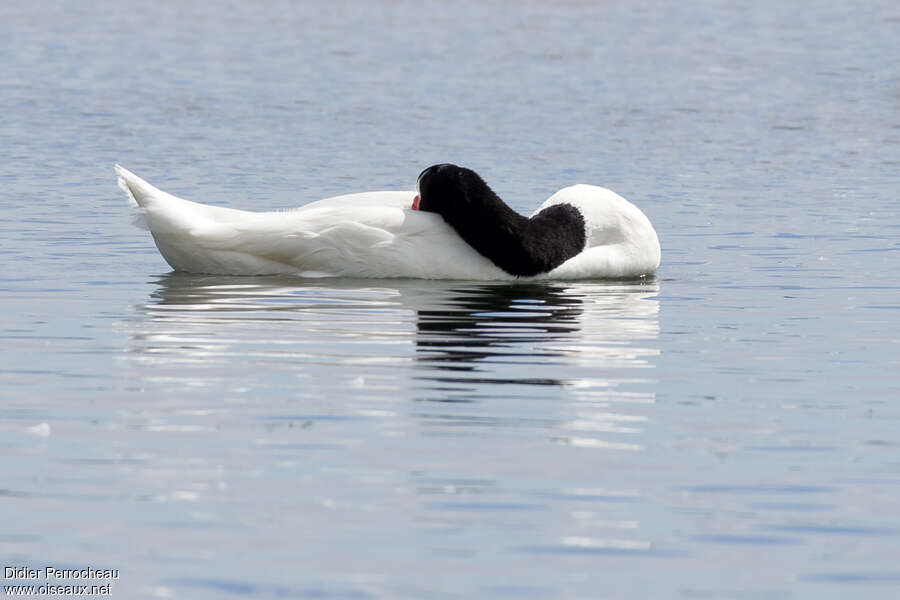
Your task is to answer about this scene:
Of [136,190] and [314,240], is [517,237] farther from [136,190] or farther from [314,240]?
[136,190]

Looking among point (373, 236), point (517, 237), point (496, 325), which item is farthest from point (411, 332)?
point (517, 237)

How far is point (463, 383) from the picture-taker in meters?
9.49

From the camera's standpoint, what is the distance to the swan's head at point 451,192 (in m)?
13.3

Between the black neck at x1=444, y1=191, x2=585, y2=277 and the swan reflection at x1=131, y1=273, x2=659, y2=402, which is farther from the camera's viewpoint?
the black neck at x1=444, y1=191, x2=585, y2=277

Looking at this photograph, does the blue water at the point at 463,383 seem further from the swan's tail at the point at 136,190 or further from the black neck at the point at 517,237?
the swan's tail at the point at 136,190

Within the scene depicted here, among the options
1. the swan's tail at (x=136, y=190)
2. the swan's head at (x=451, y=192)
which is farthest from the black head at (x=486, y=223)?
the swan's tail at (x=136, y=190)

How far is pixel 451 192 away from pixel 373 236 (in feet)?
2.06

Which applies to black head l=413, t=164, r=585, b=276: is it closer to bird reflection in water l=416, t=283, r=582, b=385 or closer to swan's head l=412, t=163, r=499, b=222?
swan's head l=412, t=163, r=499, b=222

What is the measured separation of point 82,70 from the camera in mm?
31688

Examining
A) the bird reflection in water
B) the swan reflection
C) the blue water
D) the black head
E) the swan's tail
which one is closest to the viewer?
the blue water

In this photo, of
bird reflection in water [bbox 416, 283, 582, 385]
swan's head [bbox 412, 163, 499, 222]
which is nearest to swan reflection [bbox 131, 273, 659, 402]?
bird reflection in water [bbox 416, 283, 582, 385]

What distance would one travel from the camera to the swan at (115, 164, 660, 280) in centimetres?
1334

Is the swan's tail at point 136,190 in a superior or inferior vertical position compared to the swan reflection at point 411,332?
superior

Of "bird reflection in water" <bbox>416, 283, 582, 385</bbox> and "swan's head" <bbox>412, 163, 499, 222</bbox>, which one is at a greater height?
"swan's head" <bbox>412, 163, 499, 222</bbox>
